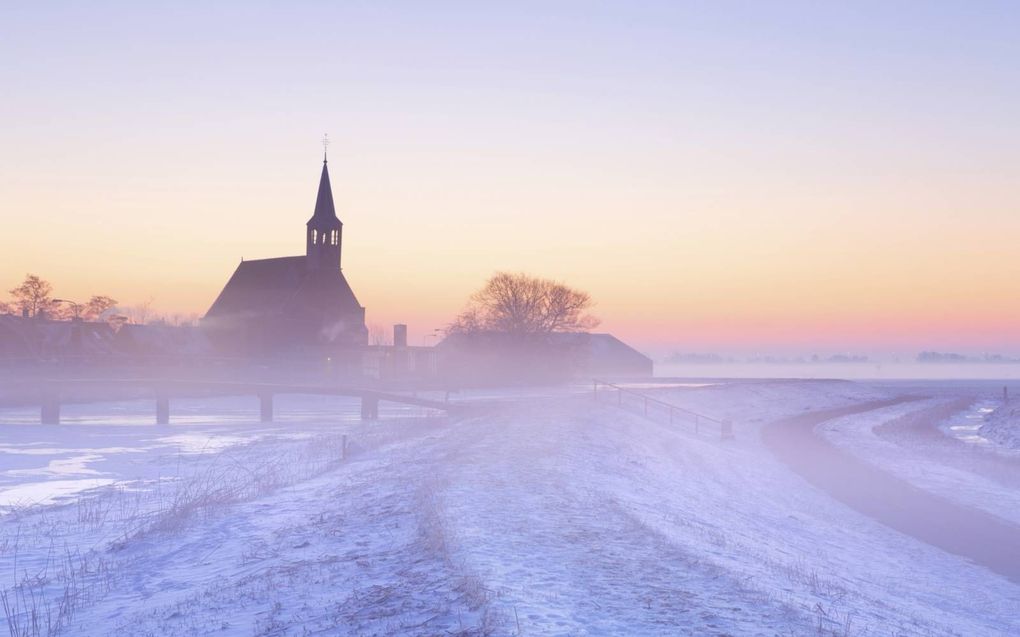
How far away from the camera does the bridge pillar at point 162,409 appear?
5416 cm

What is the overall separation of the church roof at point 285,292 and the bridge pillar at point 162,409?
37827 millimetres

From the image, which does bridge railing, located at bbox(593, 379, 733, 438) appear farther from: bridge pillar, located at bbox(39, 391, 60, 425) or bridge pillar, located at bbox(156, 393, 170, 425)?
bridge pillar, located at bbox(39, 391, 60, 425)

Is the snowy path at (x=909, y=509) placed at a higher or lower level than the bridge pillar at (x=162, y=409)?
lower

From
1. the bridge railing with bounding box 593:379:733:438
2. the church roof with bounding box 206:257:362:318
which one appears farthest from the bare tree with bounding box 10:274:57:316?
the bridge railing with bounding box 593:379:733:438

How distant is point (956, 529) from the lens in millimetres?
23594

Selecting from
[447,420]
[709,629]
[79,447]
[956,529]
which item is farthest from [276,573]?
[447,420]

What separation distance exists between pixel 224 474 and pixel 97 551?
10890 millimetres

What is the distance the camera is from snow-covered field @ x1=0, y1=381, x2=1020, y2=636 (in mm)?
10203

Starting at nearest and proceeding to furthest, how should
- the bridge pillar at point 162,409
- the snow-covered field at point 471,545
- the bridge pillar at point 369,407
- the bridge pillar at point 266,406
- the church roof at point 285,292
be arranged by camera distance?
the snow-covered field at point 471,545
the bridge pillar at point 162,409
the bridge pillar at point 266,406
the bridge pillar at point 369,407
the church roof at point 285,292

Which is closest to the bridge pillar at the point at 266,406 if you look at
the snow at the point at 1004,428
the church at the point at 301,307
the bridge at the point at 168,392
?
the bridge at the point at 168,392

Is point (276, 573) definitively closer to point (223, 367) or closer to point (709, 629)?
point (709, 629)

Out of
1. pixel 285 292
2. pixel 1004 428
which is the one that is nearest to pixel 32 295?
pixel 285 292

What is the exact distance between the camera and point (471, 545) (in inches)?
502

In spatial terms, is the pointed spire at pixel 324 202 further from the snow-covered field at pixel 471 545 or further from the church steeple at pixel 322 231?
the snow-covered field at pixel 471 545
